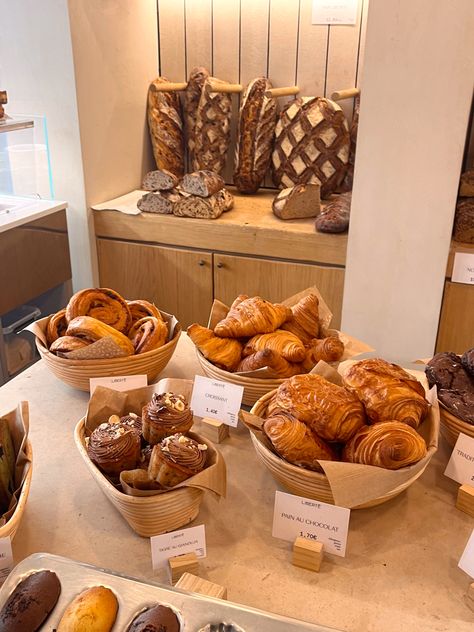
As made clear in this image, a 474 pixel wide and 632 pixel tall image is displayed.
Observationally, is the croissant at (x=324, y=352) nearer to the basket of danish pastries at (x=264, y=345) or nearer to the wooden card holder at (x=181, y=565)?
the basket of danish pastries at (x=264, y=345)

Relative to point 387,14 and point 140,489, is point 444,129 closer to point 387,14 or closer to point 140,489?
point 387,14

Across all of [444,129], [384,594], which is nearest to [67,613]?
[384,594]

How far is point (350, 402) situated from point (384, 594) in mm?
283

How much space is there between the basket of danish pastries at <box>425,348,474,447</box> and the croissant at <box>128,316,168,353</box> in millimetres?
564

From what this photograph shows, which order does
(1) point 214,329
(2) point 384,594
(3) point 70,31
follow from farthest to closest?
1. (3) point 70,31
2. (1) point 214,329
3. (2) point 384,594

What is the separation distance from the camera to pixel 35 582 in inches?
29.5

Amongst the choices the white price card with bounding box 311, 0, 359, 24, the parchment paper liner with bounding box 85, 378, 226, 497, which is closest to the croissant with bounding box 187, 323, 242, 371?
the parchment paper liner with bounding box 85, 378, 226, 497

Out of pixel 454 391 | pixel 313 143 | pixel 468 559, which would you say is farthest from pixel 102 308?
pixel 313 143

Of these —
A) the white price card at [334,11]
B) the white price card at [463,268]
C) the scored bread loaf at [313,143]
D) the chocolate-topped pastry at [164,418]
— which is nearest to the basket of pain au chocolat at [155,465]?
the chocolate-topped pastry at [164,418]

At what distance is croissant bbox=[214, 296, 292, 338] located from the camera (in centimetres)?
124

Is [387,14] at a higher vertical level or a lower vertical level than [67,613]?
higher

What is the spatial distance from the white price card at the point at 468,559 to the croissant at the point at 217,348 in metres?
0.55

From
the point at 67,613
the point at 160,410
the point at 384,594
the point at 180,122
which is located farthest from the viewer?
the point at 180,122

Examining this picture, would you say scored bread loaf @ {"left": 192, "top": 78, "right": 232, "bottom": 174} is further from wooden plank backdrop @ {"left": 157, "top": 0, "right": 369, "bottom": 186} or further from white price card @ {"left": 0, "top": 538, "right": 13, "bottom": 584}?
white price card @ {"left": 0, "top": 538, "right": 13, "bottom": 584}
